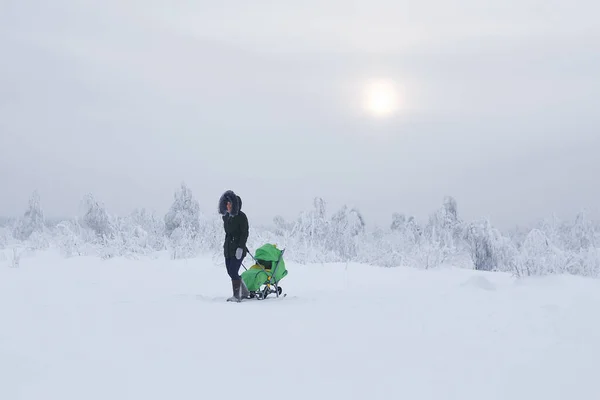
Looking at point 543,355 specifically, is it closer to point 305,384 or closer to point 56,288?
point 305,384

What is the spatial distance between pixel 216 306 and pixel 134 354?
8.81 feet

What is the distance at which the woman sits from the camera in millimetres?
8234

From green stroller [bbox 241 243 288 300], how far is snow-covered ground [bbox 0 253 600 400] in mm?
828

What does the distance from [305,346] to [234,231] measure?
415 cm

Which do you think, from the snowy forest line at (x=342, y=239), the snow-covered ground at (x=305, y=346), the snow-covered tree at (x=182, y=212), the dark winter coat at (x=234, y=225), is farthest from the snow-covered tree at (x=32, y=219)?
the dark winter coat at (x=234, y=225)

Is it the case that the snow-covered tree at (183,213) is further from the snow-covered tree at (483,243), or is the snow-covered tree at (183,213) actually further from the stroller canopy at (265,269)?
the stroller canopy at (265,269)

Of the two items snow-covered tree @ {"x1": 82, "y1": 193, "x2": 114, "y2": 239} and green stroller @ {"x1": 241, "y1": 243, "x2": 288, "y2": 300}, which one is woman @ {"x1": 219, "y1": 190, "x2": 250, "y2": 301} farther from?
snow-covered tree @ {"x1": 82, "y1": 193, "x2": 114, "y2": 239}

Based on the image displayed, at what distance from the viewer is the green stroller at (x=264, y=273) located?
8.43m

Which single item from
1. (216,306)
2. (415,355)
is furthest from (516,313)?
(216,306)

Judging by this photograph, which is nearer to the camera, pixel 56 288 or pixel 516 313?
pixel 516 313

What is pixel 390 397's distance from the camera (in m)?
3.40

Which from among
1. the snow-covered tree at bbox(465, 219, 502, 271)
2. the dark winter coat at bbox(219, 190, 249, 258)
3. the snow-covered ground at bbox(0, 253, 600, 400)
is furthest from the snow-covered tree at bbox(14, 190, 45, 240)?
the dark winter coat at bbox(219, 190, 249, 258)

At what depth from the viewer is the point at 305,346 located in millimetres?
4535

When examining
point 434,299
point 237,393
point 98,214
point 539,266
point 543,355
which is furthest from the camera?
point 98,214
